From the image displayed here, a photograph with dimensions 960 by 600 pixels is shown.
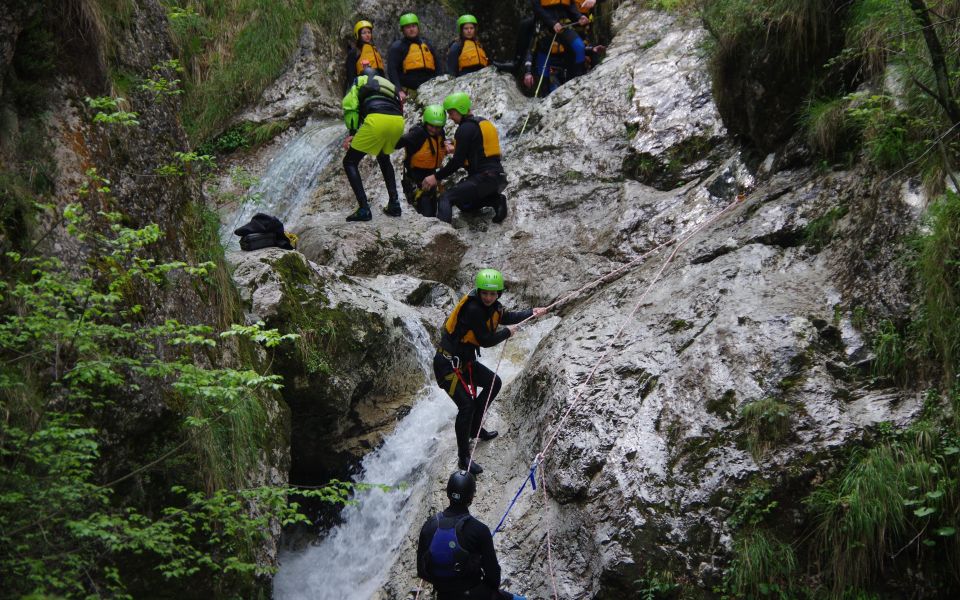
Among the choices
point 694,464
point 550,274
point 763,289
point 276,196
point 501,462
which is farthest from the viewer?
point 276,196

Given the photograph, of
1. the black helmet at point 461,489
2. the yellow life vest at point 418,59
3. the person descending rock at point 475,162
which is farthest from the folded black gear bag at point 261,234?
the yellow life vest at point 418,59

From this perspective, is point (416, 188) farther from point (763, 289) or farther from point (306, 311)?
point (763, 289)

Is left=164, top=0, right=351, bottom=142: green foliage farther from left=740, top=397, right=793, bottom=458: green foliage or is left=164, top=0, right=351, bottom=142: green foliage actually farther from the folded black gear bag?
left=740, top=397, right=793, bottom=458: green foliage

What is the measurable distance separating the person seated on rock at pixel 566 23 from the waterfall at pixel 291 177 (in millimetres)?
3891

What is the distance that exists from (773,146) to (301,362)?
525 cm

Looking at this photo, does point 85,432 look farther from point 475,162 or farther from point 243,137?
point 243,137

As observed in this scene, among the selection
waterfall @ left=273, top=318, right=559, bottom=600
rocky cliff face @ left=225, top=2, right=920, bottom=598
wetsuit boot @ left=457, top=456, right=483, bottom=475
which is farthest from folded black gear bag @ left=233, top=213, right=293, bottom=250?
wetsuit boot @ left=457, top=456, right=483, bottom=475

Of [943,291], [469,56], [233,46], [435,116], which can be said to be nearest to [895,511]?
[943,291]

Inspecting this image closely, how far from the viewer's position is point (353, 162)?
10.4 m

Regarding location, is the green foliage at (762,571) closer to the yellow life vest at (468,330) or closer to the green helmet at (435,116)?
the yellow life vest at (468,330)

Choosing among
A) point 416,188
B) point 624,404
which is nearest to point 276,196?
point 416,188

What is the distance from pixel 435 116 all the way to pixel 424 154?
0.63m

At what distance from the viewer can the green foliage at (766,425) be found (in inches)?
215

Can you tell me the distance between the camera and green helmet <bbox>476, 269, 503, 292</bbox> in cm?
678
